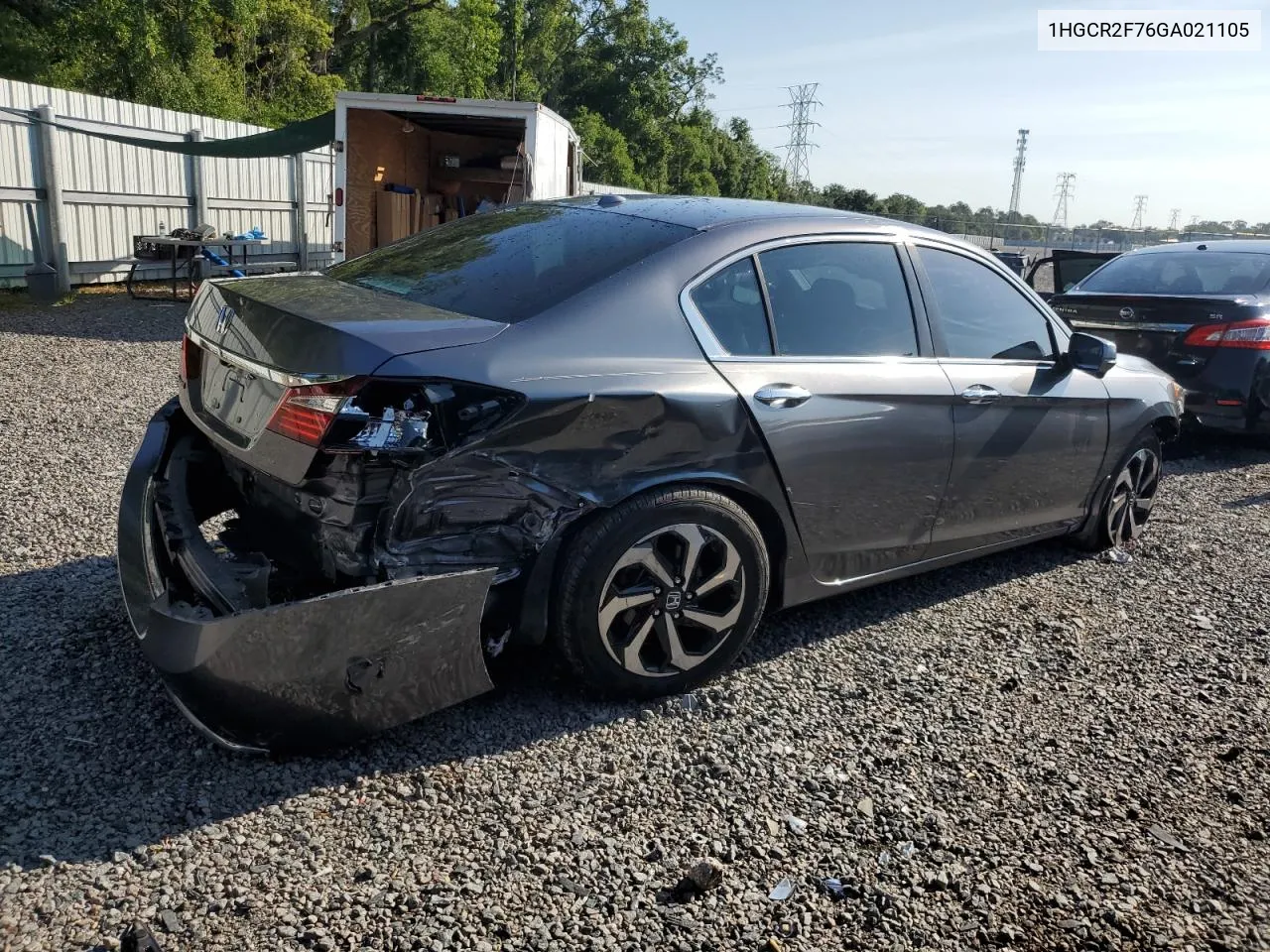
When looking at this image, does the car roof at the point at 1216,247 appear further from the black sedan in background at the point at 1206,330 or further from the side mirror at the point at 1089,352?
the side mirror at the point at 1089,352

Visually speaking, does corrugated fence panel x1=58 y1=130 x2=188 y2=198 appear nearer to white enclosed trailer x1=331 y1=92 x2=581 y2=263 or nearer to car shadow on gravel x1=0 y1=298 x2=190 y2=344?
car shadow on gravel x1=0 y1=298 x2=190 y2=344

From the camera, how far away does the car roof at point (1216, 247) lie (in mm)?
8445

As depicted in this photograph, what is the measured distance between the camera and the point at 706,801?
2.97 m

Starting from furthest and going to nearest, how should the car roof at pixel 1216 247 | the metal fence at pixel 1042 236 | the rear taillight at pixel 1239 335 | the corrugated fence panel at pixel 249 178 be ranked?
1. the metal fence at pixel 1042 236
2. the corrugated fence panel at pixel 249 178
3. the car roof at pixel 1216 247
4. the rear taillight at pixel 1239 335

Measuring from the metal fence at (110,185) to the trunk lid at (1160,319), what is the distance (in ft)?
38.7

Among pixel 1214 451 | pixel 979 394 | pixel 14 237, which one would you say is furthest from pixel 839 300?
pixel 14 237

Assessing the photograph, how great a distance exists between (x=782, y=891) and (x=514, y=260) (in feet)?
7.31

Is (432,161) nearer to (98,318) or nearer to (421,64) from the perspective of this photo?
(98,318)

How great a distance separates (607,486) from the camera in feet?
10.4

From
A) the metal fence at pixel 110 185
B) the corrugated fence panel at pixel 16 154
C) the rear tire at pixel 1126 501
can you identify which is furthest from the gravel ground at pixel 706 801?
the metal fence at pixel 110 185

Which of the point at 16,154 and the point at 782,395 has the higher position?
the point at 16,154

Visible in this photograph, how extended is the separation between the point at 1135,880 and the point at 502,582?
75.5 inches

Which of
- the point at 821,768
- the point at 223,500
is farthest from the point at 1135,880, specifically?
the point at 223,500

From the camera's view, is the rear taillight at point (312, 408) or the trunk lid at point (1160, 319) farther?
the trunk lid at point (1160, 319)
